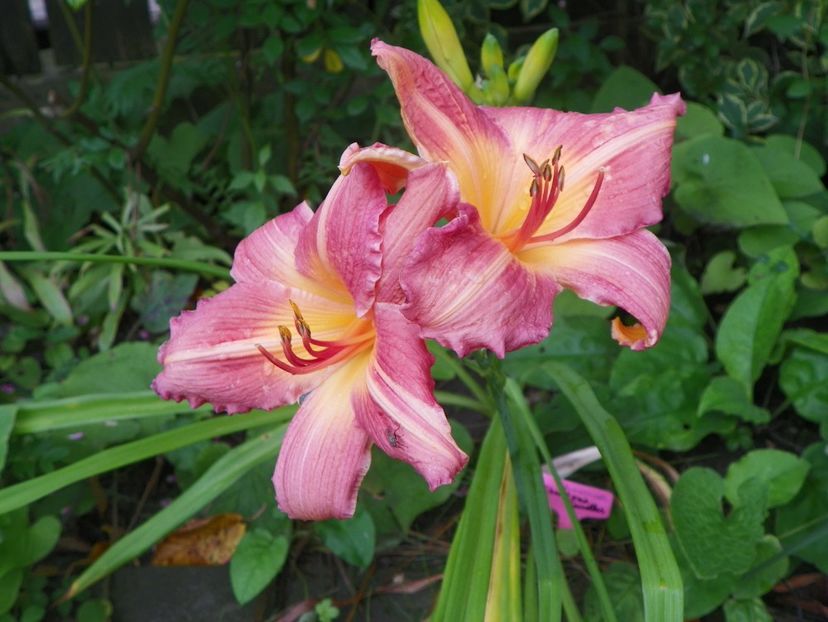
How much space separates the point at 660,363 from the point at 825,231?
47 centimetres

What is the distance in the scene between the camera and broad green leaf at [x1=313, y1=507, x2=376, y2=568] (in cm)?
128

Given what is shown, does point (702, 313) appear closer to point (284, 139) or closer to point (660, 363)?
point (660, 363)

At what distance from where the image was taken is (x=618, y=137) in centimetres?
A: 89

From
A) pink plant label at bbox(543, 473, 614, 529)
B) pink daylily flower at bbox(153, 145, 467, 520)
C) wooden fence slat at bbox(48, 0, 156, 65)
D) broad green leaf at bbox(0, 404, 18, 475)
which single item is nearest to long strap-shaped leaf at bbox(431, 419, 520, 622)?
pink plant label at bbox(543, 473, 614, 529)

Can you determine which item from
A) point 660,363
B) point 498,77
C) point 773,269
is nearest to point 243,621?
point 660,363

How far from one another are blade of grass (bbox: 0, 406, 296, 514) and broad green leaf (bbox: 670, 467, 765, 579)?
64 cm

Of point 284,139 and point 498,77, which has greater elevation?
point 498,77

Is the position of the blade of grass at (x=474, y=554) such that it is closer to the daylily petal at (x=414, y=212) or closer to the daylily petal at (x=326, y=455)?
the daylily petal at (x=326, y=455)

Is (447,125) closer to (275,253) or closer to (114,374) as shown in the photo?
A: (275,253)

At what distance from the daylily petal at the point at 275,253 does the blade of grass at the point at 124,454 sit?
36 cm

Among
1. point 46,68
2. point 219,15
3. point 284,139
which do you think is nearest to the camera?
point 219,15

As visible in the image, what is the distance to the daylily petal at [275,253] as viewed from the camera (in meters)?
0.91

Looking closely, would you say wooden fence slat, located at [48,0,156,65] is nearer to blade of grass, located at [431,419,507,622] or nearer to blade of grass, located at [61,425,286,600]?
blade of grass, located at [61,425,286,600]

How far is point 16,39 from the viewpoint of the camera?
220cm
